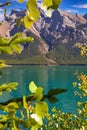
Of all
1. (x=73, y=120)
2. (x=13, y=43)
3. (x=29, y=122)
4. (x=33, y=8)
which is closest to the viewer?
(x=33, y=8)

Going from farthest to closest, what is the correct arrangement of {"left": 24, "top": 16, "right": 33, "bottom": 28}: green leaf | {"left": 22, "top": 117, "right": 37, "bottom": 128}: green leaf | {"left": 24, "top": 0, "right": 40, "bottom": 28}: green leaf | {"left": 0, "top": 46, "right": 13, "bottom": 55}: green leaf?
{"left": 0, "top": 46, "right": 13, "bottom": 55}: green leaf → {"left": 22, "top": 117, "right": 37, "bottom": 128}: green leaf → {"left": 24, "top": 16, "right": 33, "bottom": 28}: green leaf → {"left": 24, "top": 0, "right": 40, "bottom": 28}: green leaf

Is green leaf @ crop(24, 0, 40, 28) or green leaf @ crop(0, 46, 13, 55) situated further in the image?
green leaf @ crop(0, 46, 13, 55)

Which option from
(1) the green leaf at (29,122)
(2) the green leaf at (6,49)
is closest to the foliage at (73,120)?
(2) the green leaf at (6,49)

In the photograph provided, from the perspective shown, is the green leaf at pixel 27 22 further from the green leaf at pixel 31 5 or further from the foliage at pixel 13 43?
the foliage at pixel 13 43

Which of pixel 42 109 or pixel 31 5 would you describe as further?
pixel 42 109

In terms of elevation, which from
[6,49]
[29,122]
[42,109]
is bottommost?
[29,122]

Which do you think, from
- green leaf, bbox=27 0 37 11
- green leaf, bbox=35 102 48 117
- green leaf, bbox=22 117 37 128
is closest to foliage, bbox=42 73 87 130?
green leaf, bbox=22 117 37 128

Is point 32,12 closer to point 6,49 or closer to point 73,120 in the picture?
point 6,49

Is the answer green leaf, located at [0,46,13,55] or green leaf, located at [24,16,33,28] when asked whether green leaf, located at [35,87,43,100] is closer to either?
green leaf, located at [24,16,33,28]

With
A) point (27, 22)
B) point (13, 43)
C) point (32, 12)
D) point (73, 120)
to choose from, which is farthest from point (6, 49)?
point (73, 120)

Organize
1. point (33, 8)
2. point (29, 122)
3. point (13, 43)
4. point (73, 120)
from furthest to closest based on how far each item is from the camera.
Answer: point (73, 120), point (13, 43), point (29, 122), point (33, 8)

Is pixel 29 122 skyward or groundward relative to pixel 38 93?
groundward

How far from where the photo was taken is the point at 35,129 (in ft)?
6.23

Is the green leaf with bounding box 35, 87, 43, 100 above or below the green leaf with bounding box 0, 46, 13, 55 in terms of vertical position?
below
